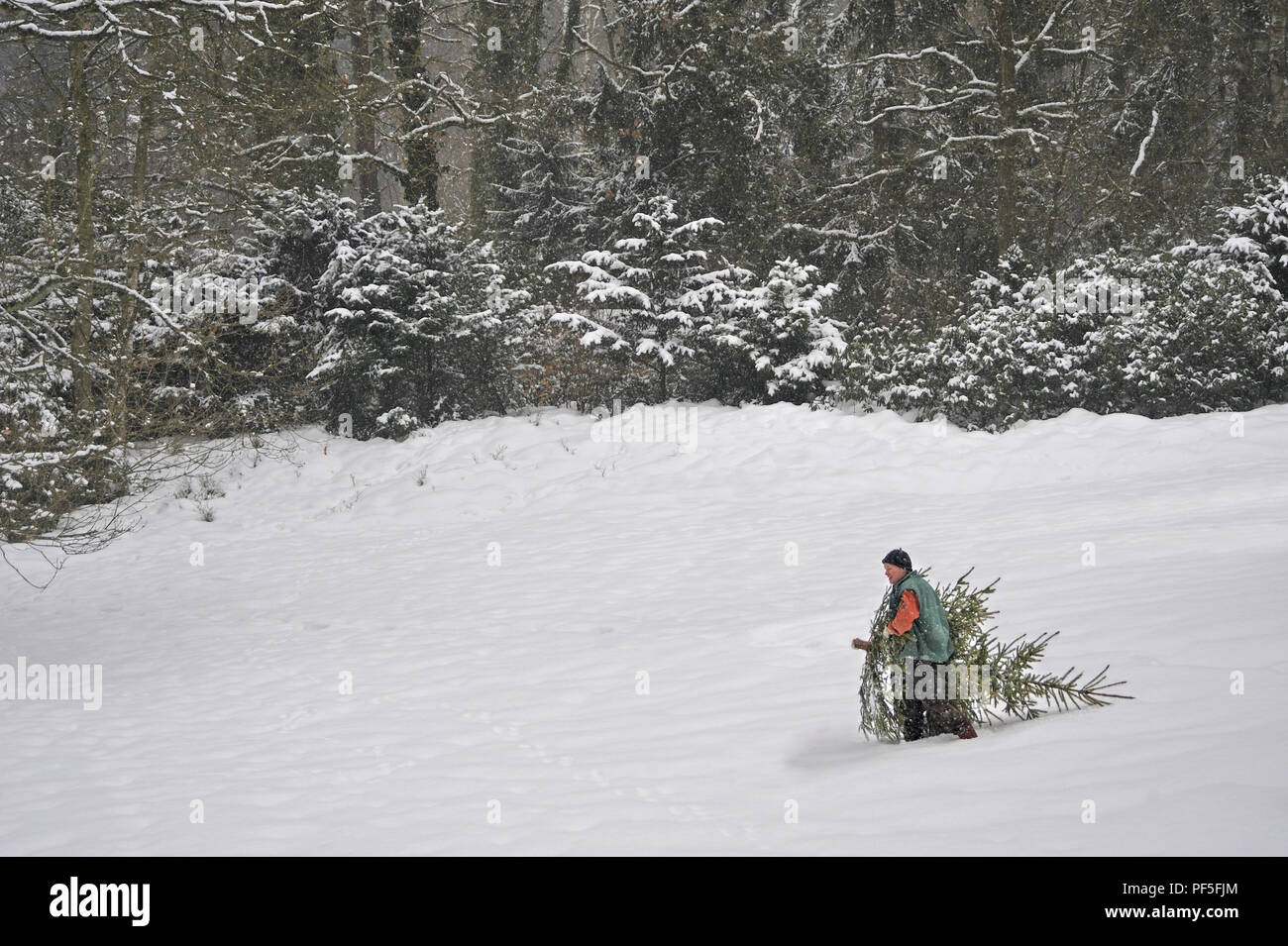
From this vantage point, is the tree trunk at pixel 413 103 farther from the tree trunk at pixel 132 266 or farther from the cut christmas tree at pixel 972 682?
the cut christmas tree at pixel 972 682

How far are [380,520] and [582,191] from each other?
493 inches

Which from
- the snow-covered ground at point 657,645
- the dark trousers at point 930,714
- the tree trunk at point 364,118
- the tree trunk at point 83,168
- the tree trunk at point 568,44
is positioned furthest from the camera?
the tree trunk at point 568,44

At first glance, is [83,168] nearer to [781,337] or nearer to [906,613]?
[781,337]

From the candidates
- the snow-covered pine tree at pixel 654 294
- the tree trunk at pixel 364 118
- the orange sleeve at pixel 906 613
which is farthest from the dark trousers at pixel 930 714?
the tree trunk at pixel 364 118

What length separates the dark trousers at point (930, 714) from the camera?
5.16 metres

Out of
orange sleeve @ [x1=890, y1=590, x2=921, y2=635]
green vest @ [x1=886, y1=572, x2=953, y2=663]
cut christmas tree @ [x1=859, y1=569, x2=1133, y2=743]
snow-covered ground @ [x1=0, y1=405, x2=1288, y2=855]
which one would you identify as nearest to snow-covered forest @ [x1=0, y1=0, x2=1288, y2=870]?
snow-covered ground @ [x1=0, y1=405, x2=1288, y2=855]

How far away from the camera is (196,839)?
4723 millimetres

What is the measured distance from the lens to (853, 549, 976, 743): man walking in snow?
16.7 ft

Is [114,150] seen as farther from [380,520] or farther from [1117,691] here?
[1117,691]

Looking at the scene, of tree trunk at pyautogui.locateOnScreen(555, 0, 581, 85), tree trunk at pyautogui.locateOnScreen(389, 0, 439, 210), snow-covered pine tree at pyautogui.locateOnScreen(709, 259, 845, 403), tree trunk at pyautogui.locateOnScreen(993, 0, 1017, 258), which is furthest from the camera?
tree trunk at pyautogui.locateOnScreen(555, 0, 581, 85)

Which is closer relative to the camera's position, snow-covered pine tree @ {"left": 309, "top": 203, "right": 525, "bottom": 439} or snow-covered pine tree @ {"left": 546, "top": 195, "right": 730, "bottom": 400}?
snow-covered pine tree @ {"left": 309, "top": 203, "right": 525, "bottom": 439}

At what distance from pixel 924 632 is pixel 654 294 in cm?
1289

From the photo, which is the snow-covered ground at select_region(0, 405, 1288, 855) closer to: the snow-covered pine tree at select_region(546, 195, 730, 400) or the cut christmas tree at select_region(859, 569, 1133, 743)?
the cut christmas tree at select_region(859, 569, 1133, 743)
